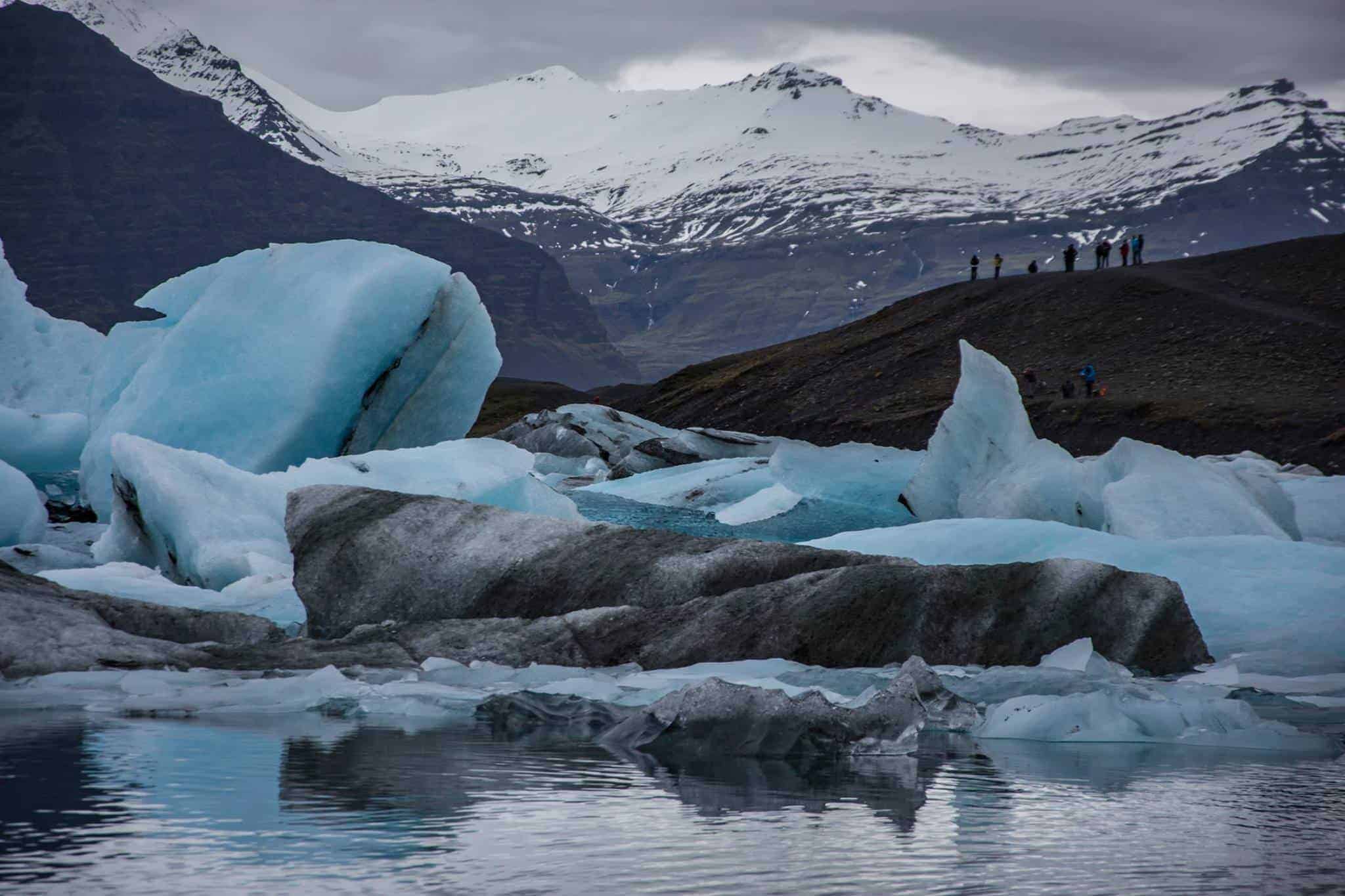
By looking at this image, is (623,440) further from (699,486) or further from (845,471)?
(845,471)

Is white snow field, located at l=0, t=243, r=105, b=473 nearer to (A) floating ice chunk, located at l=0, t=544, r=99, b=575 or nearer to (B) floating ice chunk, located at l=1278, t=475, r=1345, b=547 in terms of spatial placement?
(A) floating ice chunk, located at l=0, t=544, r=99, b=575

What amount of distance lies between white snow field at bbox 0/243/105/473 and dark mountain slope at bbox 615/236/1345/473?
2778 centimetres

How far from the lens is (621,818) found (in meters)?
5.45

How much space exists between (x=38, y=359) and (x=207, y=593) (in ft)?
57.0

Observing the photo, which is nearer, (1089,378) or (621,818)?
(621,818)

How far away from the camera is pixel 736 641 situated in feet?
33.2

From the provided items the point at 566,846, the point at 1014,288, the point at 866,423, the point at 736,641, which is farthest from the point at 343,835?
the point at 1014,288

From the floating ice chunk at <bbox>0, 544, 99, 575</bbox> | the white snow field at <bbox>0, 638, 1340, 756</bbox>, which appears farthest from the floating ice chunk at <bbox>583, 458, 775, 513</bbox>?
the white snow field at <bbox>0, 638, 1340, 756</bbox>

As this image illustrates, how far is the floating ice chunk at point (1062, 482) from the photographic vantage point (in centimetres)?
1603

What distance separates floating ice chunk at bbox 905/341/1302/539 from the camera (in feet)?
52.6

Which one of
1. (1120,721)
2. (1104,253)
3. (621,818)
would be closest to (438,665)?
(1120,721)

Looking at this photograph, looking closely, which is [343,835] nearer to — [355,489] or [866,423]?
[355,489]

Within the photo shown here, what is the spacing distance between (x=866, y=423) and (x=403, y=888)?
49.6 metres

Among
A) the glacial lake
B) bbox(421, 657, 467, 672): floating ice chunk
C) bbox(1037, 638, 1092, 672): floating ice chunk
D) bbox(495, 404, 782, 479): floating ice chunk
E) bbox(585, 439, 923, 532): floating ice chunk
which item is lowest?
the glacial lake
